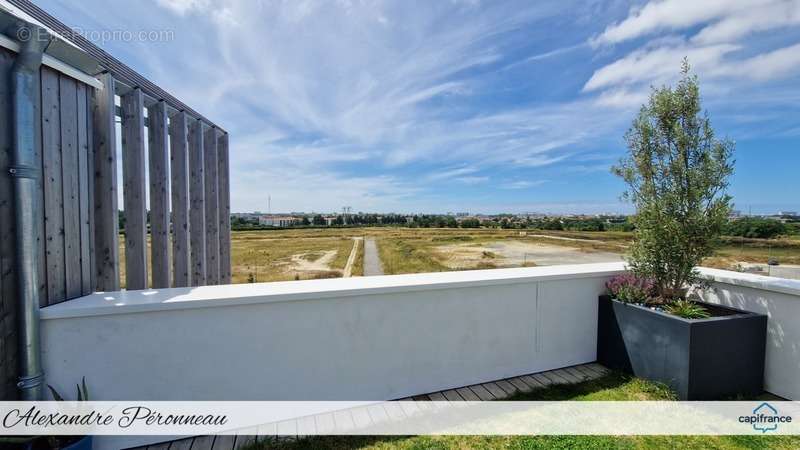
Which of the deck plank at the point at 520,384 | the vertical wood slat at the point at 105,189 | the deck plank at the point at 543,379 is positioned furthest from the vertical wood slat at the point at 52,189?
the deck plank at the point at 543,379

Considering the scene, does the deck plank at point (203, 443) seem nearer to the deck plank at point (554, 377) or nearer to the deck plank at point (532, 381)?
the deck plank at point (532, 381)

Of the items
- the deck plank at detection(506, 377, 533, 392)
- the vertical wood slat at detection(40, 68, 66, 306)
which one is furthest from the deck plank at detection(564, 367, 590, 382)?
the vertical wood slat at detection(40, 68, 66, 306)

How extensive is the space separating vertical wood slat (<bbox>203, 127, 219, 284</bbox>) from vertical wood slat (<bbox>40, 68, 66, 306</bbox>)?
1.52 m

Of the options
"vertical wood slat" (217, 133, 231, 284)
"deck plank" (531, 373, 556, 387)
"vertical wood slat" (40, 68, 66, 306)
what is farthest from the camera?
"vertical wood slat" (217, 133, 231, 284)

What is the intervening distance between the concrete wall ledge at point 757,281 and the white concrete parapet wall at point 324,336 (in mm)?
876

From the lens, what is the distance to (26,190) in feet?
4.49

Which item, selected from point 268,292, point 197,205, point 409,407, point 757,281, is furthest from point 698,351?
point 197,205

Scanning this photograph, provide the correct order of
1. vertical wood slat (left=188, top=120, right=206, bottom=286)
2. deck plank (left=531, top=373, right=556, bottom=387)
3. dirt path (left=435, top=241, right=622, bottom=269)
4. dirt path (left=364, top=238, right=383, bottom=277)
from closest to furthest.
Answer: deck plank (left=531, top=373, right=556, bottom=387) → vertical wood slat (left=188, top=120, right=206, bottom=286) → dirt path (left=364, top=238, right=383, bottom=277) → dirt path (left=435, top=241, right=622, bottom=269)

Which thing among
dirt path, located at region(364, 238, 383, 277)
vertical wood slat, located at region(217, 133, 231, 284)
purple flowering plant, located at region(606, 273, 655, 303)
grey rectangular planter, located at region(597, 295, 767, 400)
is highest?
vertical wood slat, located at region(217, 133, 231, 284)

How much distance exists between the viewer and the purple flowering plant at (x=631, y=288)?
2.59 m

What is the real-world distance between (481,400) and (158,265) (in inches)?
105

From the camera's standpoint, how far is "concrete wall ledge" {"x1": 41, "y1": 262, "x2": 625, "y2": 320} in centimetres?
160

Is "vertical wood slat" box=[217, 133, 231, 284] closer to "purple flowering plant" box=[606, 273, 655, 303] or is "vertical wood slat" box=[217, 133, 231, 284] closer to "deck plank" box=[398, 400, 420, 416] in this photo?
"deck plank" box=[398, 400, 420, 416]

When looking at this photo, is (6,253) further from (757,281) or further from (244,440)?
(757,281)
